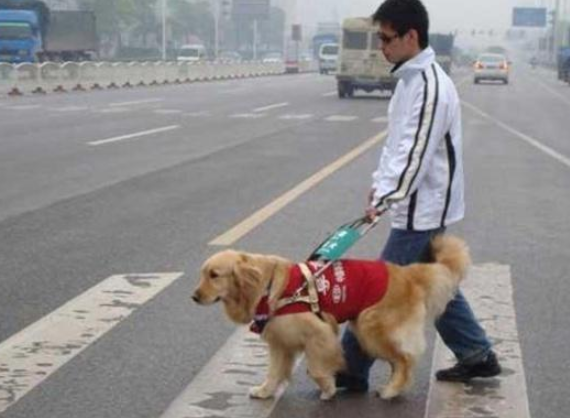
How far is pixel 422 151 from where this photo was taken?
5.29m

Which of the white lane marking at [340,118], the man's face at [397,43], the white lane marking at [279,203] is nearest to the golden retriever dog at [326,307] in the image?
the man's face at [397,43]

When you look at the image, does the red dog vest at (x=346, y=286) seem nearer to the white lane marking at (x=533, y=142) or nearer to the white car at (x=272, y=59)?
the white lane marking at (x=533, y=142)

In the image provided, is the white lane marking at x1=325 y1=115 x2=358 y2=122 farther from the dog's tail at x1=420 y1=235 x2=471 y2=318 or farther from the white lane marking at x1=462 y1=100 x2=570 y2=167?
the dog's tail at x1=420 y1=235 x2=471 y2=318

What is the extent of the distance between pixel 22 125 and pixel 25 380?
1885 centimetres

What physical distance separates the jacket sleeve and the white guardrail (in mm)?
33525

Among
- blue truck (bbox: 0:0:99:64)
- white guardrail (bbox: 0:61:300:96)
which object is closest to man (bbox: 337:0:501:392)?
white guardrail (bbox: 0:61:300:96)

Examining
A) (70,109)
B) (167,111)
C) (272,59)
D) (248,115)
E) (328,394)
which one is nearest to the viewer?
(328,394)

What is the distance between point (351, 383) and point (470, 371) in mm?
611

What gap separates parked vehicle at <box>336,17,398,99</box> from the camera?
37719mm

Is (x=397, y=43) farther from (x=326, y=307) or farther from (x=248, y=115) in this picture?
(x=248, y=115)

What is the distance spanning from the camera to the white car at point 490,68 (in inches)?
2418

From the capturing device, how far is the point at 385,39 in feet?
17.4

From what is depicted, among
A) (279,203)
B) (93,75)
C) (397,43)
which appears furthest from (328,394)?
(93,75)

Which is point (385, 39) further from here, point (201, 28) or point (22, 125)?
point (201, 28)
